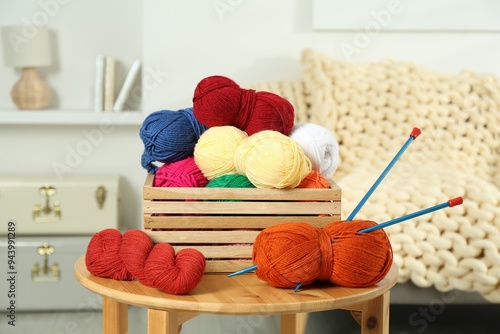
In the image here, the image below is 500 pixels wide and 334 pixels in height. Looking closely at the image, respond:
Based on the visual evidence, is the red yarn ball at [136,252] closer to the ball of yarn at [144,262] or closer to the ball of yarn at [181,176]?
the ball of yarn at [144,262]

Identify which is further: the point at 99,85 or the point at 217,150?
the point at 99,85

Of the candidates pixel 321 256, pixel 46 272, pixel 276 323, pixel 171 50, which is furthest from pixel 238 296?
pixel 171 50

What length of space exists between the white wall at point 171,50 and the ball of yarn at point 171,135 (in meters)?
1.41

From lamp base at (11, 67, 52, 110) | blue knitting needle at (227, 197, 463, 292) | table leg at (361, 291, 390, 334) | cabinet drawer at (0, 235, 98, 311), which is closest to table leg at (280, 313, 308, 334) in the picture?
table leg at (361, 291, 390, 334)

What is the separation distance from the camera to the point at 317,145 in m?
1.14

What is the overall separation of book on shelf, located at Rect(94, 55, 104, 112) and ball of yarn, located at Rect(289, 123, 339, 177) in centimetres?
153

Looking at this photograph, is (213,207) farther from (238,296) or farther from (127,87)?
(127,87)

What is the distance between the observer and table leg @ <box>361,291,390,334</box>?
1.11 metres

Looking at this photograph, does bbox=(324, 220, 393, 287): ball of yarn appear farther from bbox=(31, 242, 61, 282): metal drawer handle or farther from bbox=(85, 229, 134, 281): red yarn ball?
bbox=(31, 242, 61, 282): metal drawer handle

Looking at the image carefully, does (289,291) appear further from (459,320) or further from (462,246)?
(459,320)

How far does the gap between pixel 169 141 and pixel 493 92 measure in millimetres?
1420

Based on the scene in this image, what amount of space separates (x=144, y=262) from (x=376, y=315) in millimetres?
377

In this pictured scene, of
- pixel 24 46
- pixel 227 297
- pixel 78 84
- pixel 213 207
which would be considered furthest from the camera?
pixel 78 84

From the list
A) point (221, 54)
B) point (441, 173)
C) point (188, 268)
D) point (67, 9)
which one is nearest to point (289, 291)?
point (188, 268)
